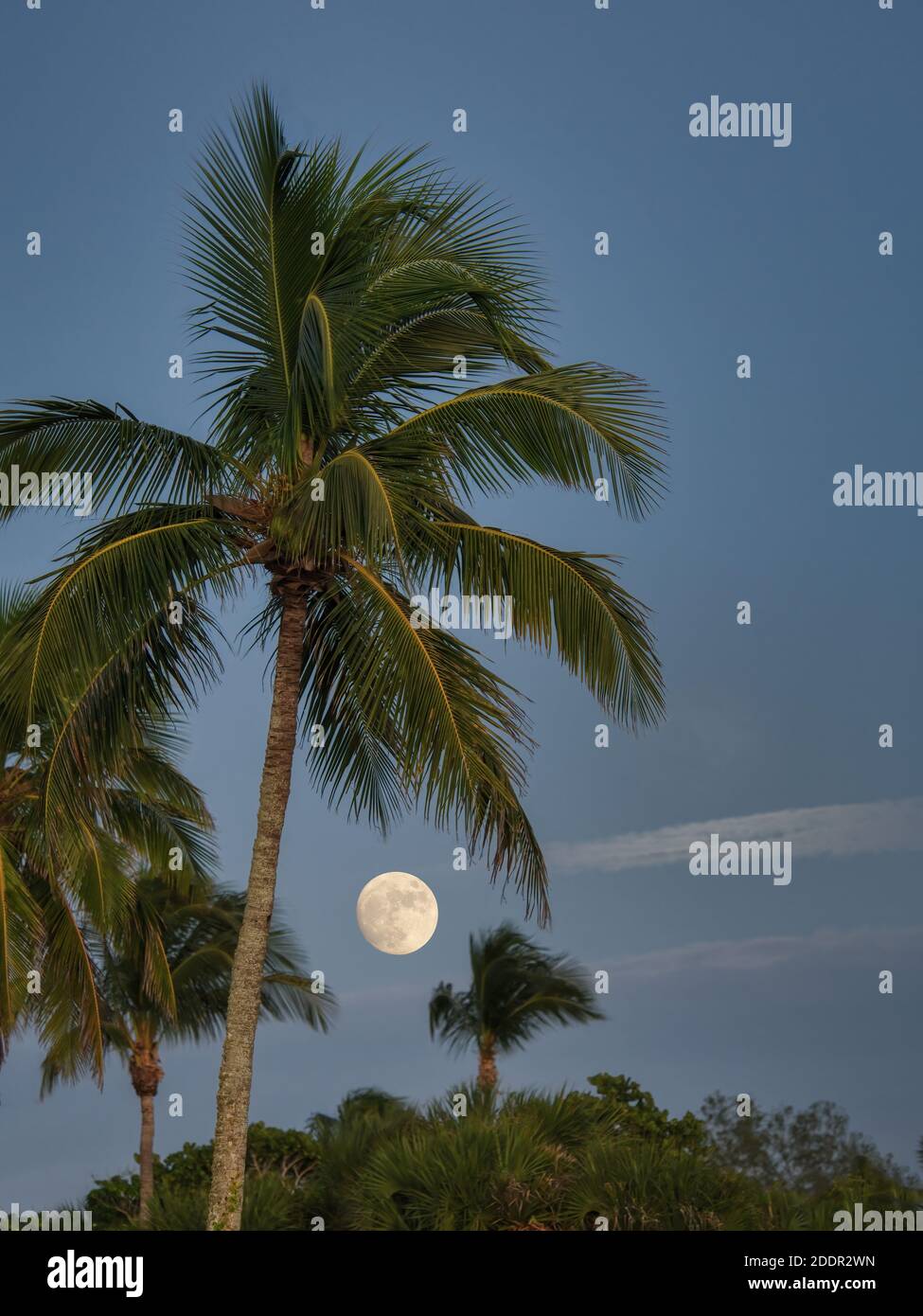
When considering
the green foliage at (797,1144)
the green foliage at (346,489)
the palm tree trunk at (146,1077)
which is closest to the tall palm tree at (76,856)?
the green foliage at (346,489)

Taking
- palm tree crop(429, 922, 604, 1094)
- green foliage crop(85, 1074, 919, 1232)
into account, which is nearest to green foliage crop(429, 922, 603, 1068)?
palm tree crop(429, 922, 604, 1094)

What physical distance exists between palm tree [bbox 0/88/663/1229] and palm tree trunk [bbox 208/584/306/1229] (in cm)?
2

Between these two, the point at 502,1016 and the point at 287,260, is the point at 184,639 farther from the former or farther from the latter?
the point at 502,1016

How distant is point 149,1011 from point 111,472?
1756cm

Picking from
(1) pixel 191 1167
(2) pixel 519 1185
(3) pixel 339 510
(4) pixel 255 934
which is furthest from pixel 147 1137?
(3) pixel 339 510

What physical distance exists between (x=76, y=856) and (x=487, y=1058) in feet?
59.9

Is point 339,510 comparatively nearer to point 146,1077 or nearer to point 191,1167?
point 146,1077

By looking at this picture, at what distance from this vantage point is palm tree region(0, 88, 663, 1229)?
10633 millimetres

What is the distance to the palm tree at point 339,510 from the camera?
10633mm

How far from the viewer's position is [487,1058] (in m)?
31.2

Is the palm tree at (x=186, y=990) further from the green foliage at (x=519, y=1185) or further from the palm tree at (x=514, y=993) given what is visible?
the green foliage at (x=519, y=1185)

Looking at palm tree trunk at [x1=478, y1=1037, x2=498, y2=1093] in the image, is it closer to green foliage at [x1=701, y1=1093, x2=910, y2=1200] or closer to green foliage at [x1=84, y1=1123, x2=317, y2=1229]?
green foliage at [x1=84, y1=1123, x2=317, y2=1229]

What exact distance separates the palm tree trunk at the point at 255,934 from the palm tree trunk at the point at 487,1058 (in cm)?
2092
